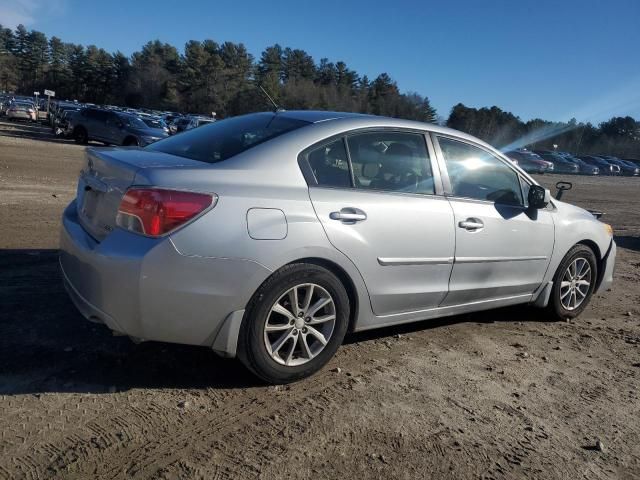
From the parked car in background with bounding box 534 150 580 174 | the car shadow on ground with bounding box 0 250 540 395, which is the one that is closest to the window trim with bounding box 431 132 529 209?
the car shadow on ground with bounding box 0 250 540 395

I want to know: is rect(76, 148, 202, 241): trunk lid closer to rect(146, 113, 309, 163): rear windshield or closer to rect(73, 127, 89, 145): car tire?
rect(146, 113, 309, 163): rear windshield

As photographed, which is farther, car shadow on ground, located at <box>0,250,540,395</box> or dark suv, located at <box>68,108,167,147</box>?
dark suv, located at <box>68,108,167,147</box>

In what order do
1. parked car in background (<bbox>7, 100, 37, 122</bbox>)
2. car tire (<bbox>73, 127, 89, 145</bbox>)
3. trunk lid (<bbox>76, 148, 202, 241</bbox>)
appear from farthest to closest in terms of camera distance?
parked car in background (<bbox>7, 100, 37, 122</bbox>), car tire (<bbox>73, 127, 89, 145</bbox>), trunk lid (<bbox>76, 148, 202, 241</bbox>)

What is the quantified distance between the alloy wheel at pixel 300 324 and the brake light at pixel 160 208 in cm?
75

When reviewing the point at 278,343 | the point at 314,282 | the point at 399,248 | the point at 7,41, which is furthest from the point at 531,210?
the point at 7,41

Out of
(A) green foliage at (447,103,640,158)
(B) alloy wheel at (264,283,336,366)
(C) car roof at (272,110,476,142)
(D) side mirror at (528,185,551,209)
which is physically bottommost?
(B) alloy wheel at (264,283,336,366)

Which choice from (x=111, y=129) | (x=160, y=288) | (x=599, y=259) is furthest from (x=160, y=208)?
(x=111, y=129)

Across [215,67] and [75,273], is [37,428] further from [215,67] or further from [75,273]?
[215,67]

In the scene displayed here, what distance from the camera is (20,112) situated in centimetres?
4162

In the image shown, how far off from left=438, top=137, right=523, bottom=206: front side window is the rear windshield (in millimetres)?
1256

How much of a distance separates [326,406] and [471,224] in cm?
183

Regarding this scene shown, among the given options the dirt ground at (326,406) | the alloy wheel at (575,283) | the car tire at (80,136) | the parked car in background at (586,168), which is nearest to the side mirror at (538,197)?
the alloy wheel at (575,283)

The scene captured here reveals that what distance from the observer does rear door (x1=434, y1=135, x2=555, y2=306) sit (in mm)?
4355

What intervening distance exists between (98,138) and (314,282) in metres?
24.5
